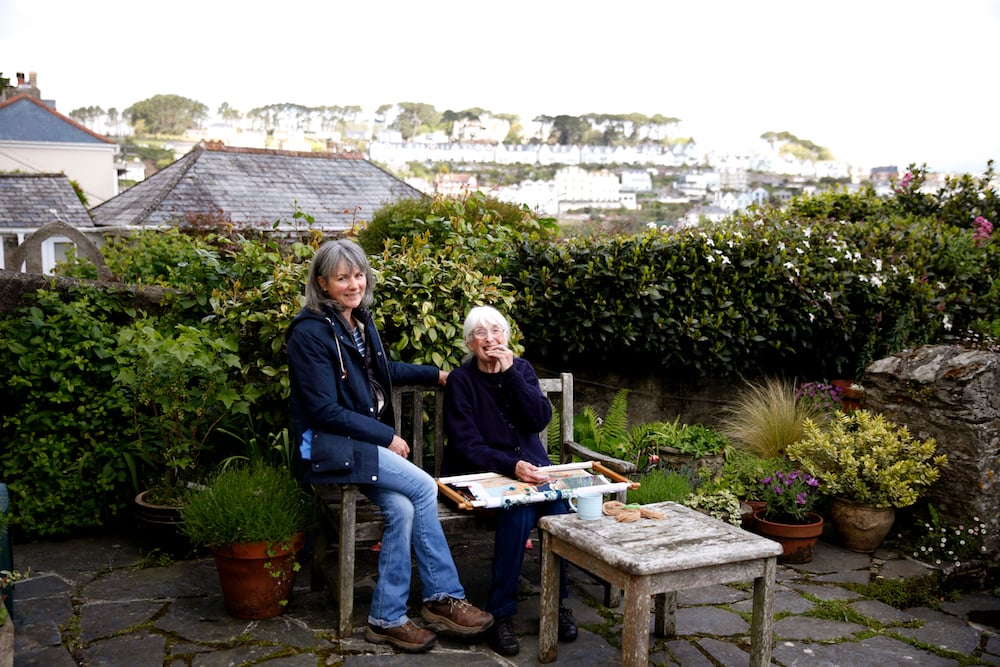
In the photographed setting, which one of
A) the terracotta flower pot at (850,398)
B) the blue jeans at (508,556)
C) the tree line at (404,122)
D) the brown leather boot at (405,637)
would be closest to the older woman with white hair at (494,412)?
the blue jeans at (508,556)

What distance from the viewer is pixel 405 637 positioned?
3.78 metres

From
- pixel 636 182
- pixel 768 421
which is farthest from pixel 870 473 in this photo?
pixel 636 182

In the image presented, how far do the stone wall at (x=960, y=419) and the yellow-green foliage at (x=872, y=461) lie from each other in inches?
4.1

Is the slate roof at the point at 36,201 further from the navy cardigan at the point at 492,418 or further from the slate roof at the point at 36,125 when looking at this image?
the slate roof at the point at 36,125

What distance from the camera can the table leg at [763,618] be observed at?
3.45 m

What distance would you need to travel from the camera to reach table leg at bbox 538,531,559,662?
3.71m

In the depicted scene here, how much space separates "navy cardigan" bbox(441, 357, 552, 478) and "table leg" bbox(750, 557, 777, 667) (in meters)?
1.33

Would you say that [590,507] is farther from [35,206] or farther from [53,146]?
[53,146]

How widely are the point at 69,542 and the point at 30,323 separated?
1301 millimetres

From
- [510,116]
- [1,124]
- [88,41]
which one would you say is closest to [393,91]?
[510,116]

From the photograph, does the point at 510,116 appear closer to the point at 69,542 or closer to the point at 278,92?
the point at 278,92

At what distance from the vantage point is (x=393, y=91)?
9562cm

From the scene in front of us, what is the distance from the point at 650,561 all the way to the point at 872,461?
8.69ft

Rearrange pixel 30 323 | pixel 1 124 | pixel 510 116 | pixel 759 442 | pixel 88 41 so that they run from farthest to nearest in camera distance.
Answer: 1. pixel 510 116
2. pixel 1 124
3. pixel 88 41
4. pixel 759 442
5. pixel 30 323
